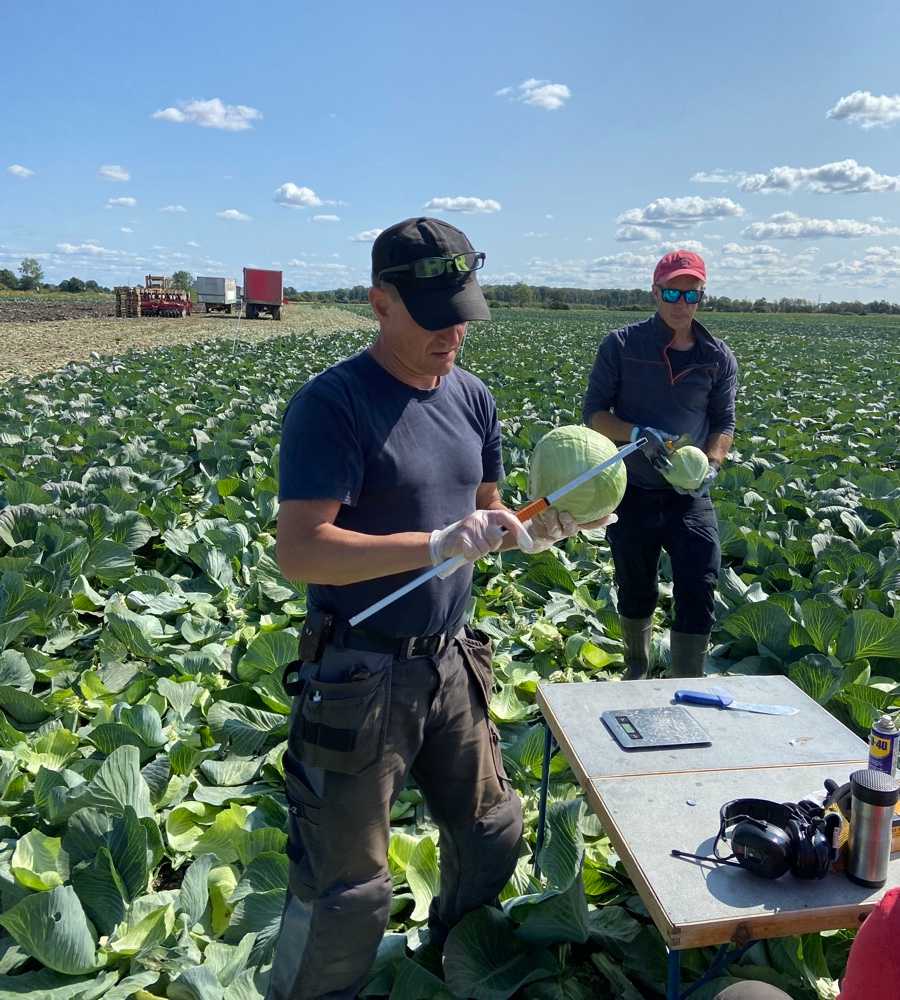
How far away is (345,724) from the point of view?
2.06 meters

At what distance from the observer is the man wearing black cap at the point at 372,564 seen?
2.03 metres

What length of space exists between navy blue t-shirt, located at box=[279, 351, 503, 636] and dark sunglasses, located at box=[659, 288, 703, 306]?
1.77m

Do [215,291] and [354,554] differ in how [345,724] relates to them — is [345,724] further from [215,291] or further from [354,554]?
[215,291]

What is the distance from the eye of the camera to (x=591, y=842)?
128 inches

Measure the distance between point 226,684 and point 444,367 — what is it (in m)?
2.71

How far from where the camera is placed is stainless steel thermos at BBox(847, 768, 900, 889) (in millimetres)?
1857

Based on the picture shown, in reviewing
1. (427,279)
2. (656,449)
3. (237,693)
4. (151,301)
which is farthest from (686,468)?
(151,301)

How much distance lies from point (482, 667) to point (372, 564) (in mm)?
613

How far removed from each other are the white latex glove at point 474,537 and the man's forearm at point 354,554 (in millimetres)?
33

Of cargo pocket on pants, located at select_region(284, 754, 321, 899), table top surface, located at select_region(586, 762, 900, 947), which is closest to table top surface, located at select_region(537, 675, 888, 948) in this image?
table top surface, located at select_region(586, 762, 900, 947)

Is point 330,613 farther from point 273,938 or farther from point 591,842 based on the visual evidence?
point 591,842

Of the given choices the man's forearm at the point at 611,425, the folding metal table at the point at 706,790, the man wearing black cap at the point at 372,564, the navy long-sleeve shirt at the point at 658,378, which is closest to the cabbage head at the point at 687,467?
the navy long-sleeve shirt at the point at 658,378

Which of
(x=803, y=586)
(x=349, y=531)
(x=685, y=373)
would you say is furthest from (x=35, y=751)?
(x=803, y=586)

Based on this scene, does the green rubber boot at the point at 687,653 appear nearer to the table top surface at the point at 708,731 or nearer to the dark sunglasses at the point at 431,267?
the table top surface at the point at 708,731
